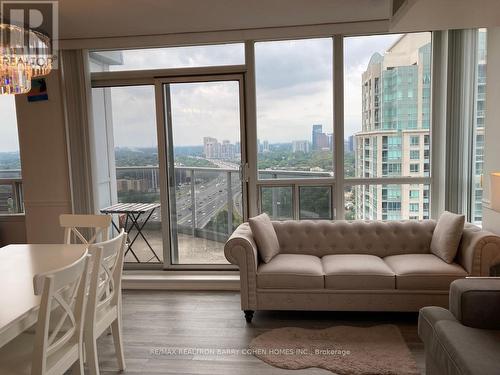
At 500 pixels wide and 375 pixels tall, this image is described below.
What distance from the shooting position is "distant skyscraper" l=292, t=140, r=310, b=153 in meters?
4.43

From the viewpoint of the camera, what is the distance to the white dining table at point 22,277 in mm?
1837

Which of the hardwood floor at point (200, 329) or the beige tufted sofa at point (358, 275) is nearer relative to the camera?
the hardwood floor at point (200, 329)

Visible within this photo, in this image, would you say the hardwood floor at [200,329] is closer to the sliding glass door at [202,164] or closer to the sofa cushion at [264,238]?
the sofa cushion at [264,238]

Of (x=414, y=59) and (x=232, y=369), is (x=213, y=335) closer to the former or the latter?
(x=232, y=369)

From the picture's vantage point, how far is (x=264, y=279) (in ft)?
11.3

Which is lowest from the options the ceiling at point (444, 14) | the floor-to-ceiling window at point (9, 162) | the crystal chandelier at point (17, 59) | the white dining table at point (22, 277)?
the white dining table at point (22, 277)

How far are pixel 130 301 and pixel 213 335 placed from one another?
124 centimetres

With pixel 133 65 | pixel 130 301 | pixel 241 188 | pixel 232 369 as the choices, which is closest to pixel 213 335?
pixel 232 369

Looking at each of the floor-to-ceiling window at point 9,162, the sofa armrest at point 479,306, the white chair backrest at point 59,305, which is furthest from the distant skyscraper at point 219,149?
the sofa armrest at point 479,306

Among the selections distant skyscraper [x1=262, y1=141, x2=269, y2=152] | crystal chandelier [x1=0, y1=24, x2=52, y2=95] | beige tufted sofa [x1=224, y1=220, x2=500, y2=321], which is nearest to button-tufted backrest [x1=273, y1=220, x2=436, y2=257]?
beige tufted sofa [x1=224, y1=220, x2=500, y2=321]

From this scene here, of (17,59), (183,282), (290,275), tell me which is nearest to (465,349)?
(290,275)

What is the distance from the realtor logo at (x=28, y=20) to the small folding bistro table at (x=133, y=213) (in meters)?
1.89

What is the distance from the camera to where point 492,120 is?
3.63m

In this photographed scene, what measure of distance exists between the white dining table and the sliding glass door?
1835 mm
